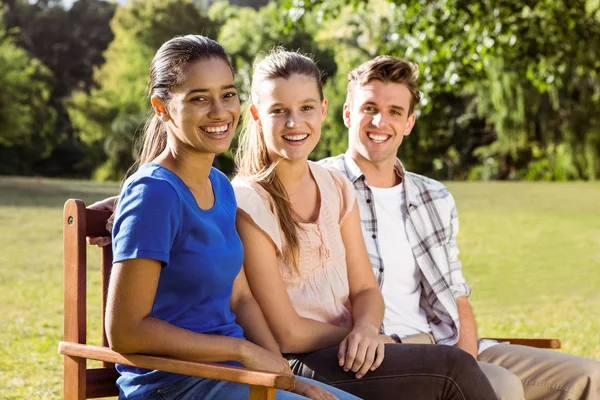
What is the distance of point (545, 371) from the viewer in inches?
128

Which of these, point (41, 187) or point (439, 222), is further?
point (41, 187)

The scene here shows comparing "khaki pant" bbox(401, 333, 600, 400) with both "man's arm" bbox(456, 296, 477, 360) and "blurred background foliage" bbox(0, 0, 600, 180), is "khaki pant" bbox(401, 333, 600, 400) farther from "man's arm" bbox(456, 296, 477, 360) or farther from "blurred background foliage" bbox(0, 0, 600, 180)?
"blurred background foliage" bbox(0, 0, 600, 180)

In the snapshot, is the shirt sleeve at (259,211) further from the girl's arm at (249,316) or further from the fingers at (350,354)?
the fingers at (350,354)

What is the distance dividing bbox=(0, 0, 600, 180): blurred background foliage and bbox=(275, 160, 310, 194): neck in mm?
461

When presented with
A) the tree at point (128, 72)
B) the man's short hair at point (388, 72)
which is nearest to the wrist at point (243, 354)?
the man's short hair at point (388, 72)

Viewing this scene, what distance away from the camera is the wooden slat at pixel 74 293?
8.70ft

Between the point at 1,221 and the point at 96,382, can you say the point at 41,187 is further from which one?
the point at 96,382

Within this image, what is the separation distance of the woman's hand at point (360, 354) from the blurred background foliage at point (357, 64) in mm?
910

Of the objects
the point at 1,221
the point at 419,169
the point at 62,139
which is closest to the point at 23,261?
the point at 1,221

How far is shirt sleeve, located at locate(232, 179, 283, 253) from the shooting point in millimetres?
2758

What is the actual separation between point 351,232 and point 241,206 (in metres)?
0.41

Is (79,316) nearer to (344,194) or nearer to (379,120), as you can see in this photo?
(344,194)

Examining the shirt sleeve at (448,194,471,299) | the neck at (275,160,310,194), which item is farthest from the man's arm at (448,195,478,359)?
the neck at (275,160,310,194)

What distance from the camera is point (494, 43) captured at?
9555 mm
